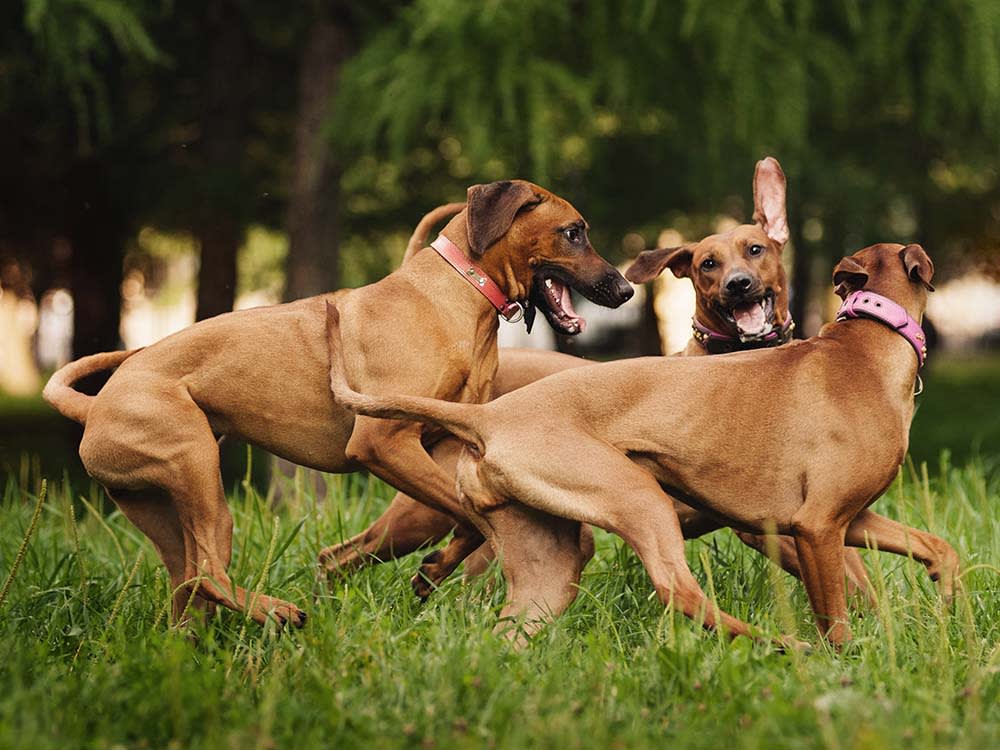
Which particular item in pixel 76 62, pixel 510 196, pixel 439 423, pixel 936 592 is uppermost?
pixel 76 62

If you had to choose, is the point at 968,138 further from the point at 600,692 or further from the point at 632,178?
the point at 600,692

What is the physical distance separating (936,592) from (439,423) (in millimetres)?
1785

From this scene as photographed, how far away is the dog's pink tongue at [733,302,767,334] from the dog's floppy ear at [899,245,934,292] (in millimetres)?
848

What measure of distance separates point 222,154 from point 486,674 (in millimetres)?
7676

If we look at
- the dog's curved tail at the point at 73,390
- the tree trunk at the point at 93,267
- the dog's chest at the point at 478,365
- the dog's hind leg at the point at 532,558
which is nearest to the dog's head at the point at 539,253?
the dog's chest at the point at 478,365

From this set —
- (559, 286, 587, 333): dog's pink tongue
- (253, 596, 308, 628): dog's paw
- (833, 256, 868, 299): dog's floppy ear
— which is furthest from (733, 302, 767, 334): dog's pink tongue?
(253, 596, 308, 628): dog's paw

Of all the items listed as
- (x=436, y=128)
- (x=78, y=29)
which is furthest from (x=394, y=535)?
(x=78, y=29)

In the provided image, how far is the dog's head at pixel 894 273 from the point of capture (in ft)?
14.0

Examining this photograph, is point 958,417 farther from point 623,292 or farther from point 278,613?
point 278,613

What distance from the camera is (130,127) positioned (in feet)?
33.6

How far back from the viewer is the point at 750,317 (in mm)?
5090

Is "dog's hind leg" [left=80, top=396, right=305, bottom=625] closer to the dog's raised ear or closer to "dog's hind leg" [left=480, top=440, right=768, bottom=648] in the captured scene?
"dog's hind leg" [left=480, top=440, right=768, bottom=648]

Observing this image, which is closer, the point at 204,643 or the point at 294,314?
the point at 204,643

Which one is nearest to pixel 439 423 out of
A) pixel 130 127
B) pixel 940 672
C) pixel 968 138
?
pixel 940 672
